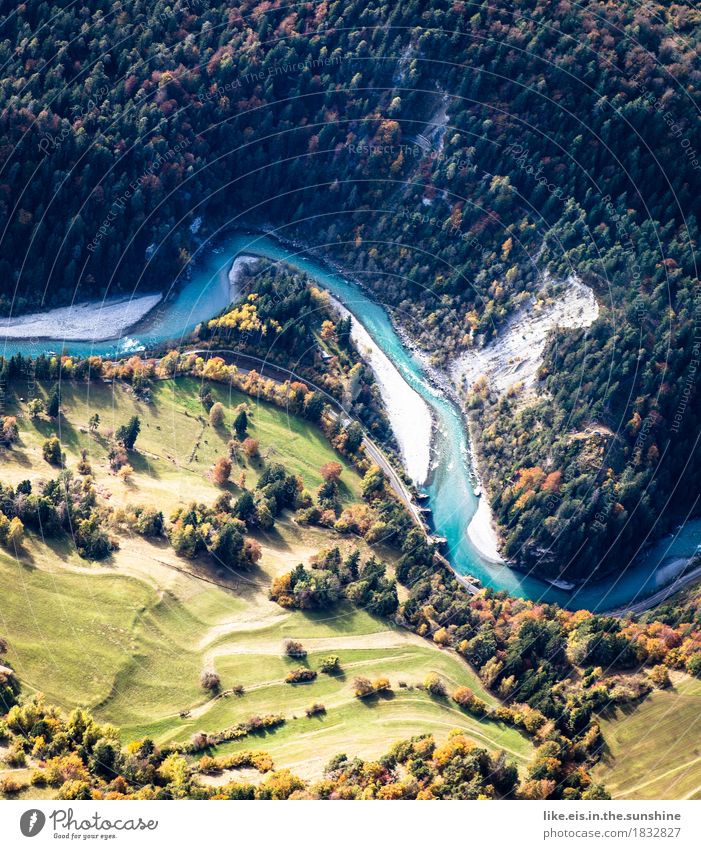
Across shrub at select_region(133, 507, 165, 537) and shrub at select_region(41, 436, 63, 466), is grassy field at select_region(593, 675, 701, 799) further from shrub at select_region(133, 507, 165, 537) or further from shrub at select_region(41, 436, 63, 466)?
shrub at select_region(41, 436, 63, 466)

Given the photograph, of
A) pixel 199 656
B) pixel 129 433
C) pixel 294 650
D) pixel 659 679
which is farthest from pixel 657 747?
pixel 129 433

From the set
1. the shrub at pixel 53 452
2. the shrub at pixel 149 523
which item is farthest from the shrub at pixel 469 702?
the shrub at pixel 53 452

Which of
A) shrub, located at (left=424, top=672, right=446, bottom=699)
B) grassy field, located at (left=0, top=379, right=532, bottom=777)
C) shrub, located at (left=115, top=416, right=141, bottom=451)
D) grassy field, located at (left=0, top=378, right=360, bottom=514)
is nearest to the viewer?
grassy field, located at (left=0, top=379, right=532, bottom=777)

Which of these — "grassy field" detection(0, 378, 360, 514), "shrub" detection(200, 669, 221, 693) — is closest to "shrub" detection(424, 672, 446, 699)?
"shrub" detection(200, 669, 221, 693)

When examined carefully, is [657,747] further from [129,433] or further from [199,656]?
[129,433]
